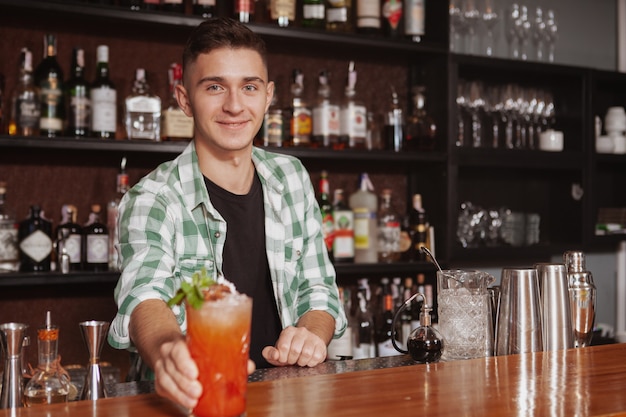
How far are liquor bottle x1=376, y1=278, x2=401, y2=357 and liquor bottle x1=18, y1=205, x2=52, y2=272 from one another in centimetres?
120

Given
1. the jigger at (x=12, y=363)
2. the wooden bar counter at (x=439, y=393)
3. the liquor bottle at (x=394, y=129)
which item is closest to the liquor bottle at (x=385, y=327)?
the liquor bottle at (x=394, y=129)

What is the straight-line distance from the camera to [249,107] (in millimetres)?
1746

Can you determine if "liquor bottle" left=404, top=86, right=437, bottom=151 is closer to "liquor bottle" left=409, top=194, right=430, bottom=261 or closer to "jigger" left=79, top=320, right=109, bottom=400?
"liquor bottle" left=409, top=194, right=430, bottom=261

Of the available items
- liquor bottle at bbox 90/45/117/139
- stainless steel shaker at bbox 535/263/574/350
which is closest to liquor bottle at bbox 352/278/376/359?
liquor bottle at bbox 90/45/117/139

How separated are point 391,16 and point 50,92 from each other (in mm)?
1306

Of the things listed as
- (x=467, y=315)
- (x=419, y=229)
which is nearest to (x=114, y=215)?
(x=419, y=229)

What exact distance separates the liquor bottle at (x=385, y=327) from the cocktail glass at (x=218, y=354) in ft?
6.28

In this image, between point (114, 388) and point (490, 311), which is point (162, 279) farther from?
point (490, 311)

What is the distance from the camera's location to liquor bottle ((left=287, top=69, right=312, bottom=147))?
284cm

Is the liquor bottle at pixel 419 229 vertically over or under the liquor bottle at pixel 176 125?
under

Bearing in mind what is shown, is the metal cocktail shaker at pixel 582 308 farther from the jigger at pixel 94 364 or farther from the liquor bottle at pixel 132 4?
the liquor bottle at pixel 132 4

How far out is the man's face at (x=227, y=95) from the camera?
5.65 ft

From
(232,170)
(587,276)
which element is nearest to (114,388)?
(232,170)

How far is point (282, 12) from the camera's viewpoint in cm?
280
